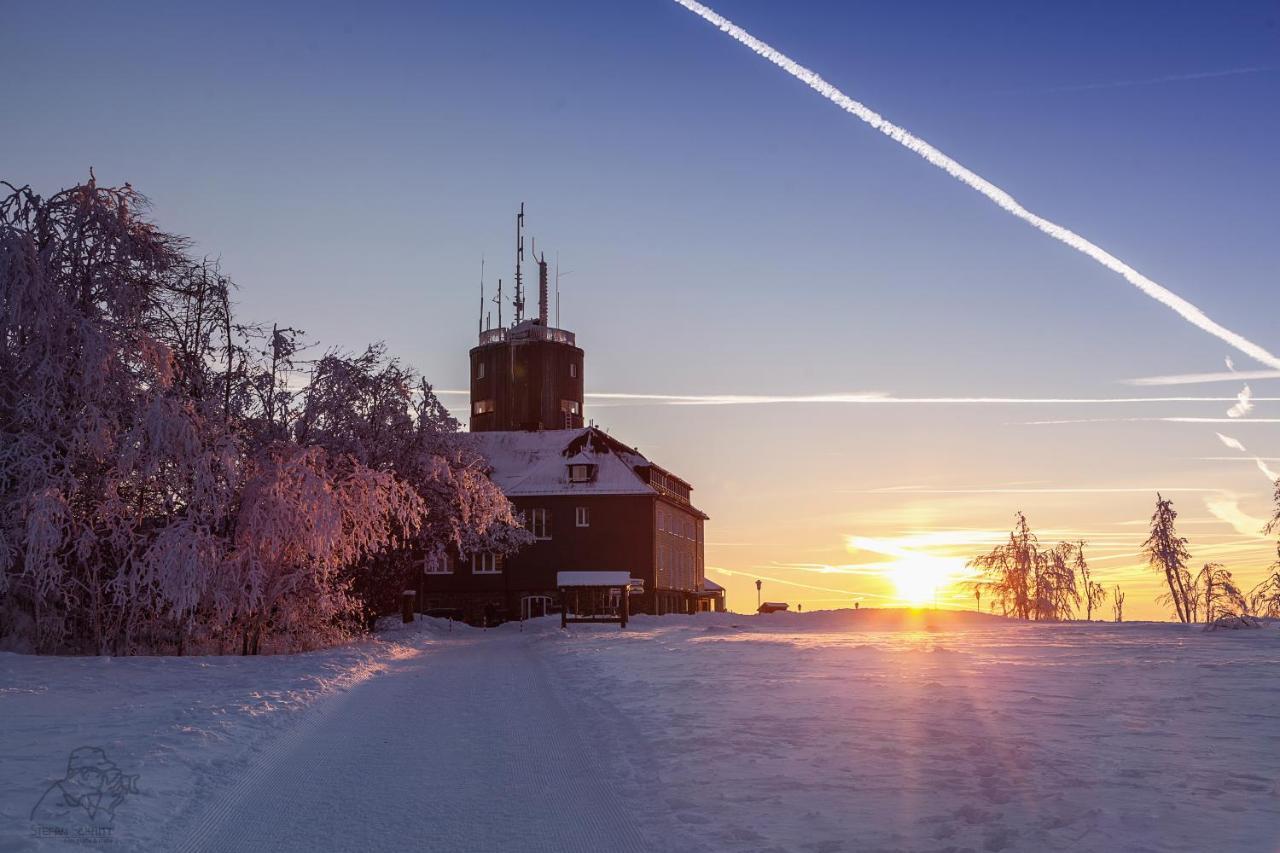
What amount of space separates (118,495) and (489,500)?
15024 millimetres

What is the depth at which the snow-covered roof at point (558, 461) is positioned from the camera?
5888 cm

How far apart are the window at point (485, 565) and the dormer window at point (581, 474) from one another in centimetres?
633

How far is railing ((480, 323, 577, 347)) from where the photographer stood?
2995 inches

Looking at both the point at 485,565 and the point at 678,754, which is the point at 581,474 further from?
the point at 678,754

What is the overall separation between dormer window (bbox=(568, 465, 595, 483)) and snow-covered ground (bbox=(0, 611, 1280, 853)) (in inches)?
1556

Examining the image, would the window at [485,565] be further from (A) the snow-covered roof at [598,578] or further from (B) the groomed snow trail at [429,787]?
(B) the groomed snow trail at [429,787]

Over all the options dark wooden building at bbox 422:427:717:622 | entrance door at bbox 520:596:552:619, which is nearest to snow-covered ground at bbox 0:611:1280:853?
dark wooden building at bbox 422:427:717:622

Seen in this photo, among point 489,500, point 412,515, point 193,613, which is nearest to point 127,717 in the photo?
point 193,613

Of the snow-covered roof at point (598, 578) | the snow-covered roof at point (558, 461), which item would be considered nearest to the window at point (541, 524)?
the snow-covered roof at point (558, 461)

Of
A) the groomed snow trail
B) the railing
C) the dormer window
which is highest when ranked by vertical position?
the railing

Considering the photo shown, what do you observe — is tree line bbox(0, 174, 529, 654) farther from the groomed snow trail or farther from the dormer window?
the dormer window

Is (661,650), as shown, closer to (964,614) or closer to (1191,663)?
(1191,663)

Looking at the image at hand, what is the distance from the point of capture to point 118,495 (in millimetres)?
22891

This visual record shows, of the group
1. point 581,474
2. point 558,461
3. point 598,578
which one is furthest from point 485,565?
Result: point 598,578
